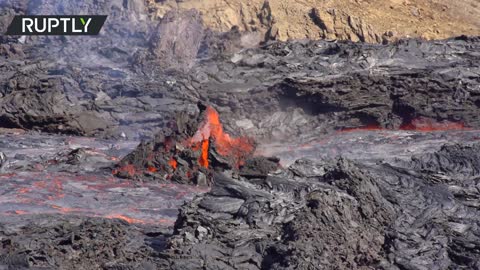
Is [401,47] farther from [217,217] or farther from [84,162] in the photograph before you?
[217,217]

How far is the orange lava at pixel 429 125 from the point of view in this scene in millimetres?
16438

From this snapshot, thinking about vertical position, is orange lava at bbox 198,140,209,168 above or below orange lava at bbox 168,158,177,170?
above

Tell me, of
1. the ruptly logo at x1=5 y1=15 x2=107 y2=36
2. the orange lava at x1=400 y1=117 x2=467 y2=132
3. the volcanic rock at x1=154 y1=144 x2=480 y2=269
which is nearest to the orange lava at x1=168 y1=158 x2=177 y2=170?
the volcanic rock at x1=154 y1=144 x2=480 y2=269

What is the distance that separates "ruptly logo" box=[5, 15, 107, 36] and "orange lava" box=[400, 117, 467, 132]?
996cm

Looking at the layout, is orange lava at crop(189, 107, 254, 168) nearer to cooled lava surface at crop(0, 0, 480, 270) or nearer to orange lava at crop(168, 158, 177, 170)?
cooled lava surface at crop(0, 0, 480, 270)

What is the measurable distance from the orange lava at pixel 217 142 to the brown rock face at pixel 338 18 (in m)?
8.56

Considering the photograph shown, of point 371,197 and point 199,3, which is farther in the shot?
point 199,3

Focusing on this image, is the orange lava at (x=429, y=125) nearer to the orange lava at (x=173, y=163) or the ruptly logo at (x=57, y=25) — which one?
the orange lava at (x=173, y=163)

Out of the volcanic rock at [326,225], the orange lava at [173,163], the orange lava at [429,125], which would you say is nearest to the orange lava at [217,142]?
the orange lava at [173,163]

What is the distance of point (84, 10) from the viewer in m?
23.9

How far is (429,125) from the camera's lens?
16578 millimetres

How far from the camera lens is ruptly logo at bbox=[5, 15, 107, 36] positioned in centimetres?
2302

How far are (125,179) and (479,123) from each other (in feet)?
23.3

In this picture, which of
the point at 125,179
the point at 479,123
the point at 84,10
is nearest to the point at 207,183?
the point at 125,179
